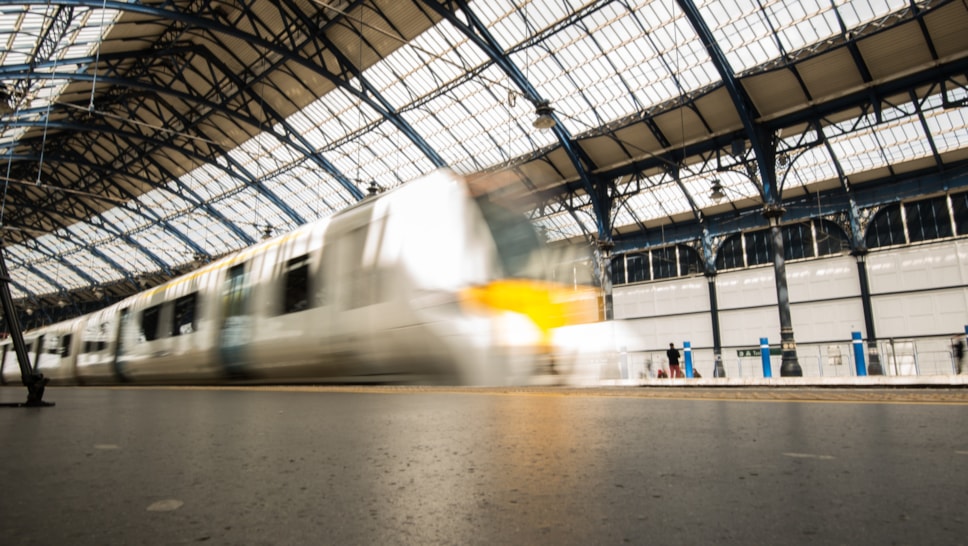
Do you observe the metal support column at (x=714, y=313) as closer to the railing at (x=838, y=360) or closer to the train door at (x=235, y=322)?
the railing at (x=838, y=360)

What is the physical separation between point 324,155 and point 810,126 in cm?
2257

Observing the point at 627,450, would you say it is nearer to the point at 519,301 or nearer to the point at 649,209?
the point at 519,301

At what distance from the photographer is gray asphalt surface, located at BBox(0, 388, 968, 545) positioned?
1.12 metres

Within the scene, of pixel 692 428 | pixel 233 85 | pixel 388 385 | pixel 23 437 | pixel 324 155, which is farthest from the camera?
pixel 324 155

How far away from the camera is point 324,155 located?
30484mm

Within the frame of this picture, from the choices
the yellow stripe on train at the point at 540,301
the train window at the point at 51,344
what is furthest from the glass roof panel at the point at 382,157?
the yellow stripe on train at the point at 540,301

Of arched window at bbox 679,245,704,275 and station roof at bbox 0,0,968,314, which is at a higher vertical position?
station roof at bbox 0,0,968,314

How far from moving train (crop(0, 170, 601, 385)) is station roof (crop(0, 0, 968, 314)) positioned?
27.3ft

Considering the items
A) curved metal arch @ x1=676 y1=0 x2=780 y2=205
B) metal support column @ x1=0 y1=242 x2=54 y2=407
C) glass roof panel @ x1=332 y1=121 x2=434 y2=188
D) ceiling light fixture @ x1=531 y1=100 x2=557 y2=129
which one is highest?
glass roof panel @ x1=332 y1=121 x2=434 y2=188

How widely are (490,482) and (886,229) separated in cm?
2974

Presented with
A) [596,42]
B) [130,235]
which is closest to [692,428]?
[596,42]

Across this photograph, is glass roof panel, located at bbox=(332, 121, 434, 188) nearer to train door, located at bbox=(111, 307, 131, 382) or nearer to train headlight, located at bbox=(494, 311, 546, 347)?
train door, located at bbox=(111, 307, 131, 382)

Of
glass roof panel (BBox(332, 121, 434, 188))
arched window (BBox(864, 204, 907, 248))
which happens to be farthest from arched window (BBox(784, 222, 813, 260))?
glass roof panel (BBox(332, 121, 434, 188))

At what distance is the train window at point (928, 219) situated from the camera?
78.6ft
